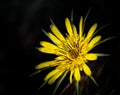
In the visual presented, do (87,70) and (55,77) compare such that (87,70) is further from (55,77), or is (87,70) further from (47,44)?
(47,44)

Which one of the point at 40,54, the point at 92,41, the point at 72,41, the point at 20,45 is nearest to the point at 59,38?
the point at 72,41

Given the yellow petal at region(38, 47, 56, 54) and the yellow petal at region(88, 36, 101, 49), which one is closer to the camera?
the yellow petal at region(88, 36, 101, 49)

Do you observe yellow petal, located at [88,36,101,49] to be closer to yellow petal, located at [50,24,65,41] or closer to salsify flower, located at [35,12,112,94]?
salsify flower, located at [35,12,112,94]

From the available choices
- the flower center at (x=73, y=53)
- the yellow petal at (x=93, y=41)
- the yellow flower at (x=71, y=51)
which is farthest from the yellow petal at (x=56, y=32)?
the yellow petal at (x=93, y=41)

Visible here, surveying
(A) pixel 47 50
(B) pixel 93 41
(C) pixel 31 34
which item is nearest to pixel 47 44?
(A) pixel 47 50

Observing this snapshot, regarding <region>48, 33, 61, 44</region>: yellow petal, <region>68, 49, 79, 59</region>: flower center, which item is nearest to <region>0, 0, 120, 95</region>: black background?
<region>68, 49, 79, 59</region>: flower center

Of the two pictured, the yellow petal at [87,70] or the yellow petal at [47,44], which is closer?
the yellow petal at [87,70]

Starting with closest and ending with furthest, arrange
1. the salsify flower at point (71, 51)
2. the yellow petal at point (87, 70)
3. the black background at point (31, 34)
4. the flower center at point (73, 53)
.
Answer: the yellow petal at point (87, 70) → the salsify flower at point (71, 51) → the flower center at point (73, 53) → the black background at point (31, 34)

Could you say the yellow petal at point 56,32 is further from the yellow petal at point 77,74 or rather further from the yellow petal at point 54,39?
the yellow petal at point 77,74
